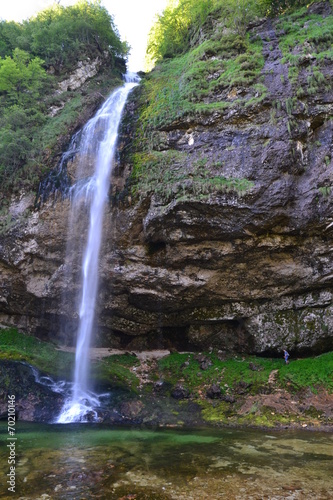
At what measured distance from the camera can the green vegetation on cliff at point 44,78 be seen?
53.0 feet

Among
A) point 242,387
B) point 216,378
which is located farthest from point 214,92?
point 242,387

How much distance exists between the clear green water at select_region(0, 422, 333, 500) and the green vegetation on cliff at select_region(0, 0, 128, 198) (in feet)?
38.2

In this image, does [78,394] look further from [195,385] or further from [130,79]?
[130,79]

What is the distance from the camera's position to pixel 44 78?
20078mm

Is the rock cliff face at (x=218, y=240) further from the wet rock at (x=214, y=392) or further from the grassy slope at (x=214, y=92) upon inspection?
the wet rock at (x=214, y=392)

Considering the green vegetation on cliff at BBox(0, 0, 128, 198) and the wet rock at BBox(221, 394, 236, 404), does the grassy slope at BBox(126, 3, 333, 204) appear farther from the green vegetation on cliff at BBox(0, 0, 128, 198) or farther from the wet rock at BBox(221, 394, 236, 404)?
the wet rock at BBox(221, 394, 236, 404)

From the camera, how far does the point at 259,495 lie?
15.6 ft

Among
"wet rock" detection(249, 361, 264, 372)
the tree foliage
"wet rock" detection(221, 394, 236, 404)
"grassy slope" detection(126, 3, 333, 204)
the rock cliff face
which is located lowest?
"wet rock" detection(221, 394, 236, 404)

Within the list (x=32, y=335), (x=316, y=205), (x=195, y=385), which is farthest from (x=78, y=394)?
(x=316, y=205)

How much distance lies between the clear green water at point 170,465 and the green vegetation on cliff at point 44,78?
11.7 metres

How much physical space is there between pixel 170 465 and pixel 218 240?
8504 mm

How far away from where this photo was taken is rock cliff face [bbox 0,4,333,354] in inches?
482

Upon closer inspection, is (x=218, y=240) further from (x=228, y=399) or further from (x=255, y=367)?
(x=228, y=399)

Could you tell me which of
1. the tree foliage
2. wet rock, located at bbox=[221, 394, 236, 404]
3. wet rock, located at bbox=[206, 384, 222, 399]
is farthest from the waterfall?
the tree foliage
